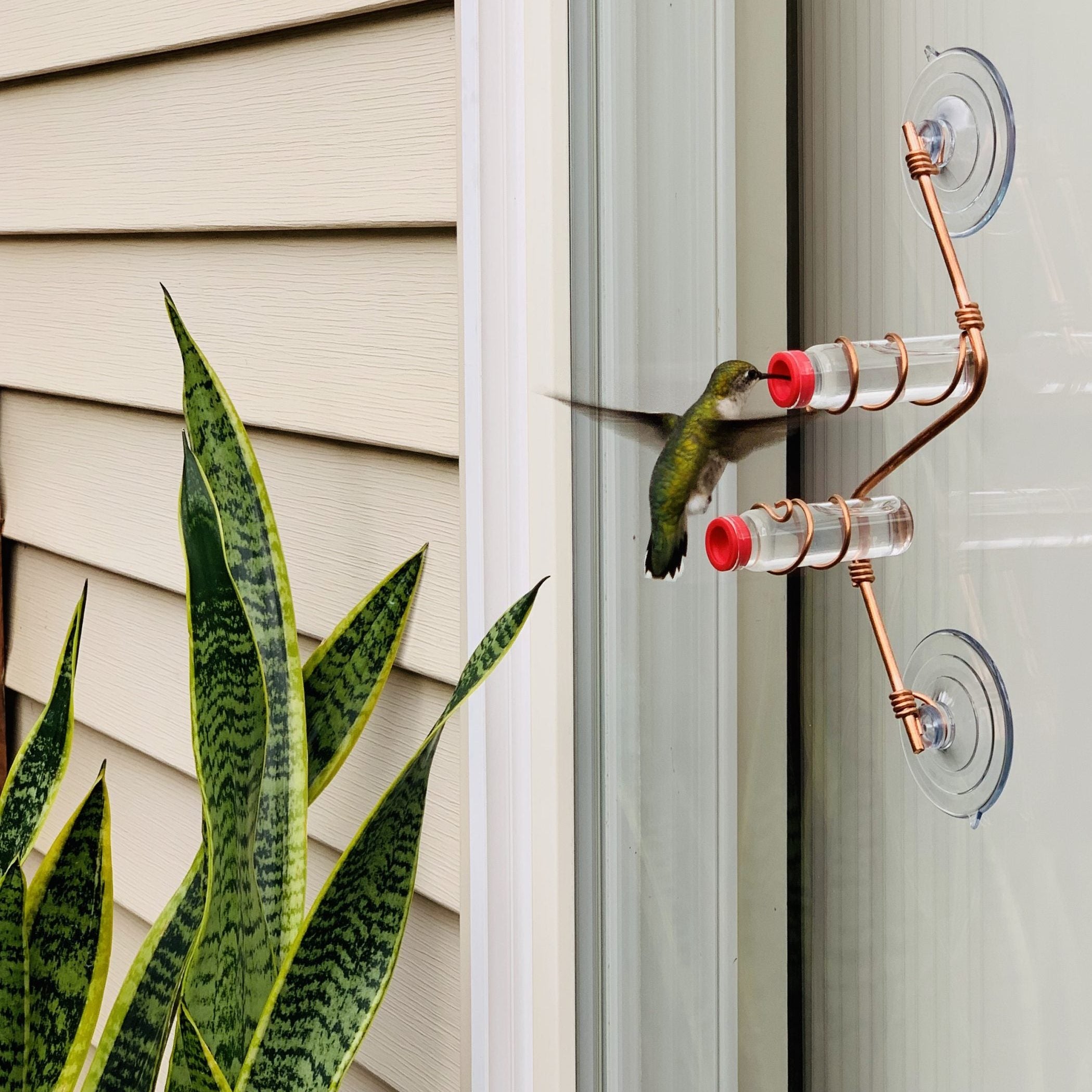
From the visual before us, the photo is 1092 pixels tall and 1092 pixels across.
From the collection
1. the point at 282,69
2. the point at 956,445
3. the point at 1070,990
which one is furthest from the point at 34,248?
A: the point at 1070,990

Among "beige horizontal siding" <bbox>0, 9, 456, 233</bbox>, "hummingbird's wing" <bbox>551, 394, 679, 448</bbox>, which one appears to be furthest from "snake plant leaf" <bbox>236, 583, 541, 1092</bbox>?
"beige horizontal siding" <bbox>0, 9, 456, 233</bbox>

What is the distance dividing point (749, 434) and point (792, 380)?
0.27 ft

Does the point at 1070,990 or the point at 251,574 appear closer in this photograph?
the point at 1070,990

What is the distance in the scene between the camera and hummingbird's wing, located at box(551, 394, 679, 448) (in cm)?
56

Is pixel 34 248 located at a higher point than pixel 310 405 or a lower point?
higher

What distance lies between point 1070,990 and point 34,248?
1.19 metres

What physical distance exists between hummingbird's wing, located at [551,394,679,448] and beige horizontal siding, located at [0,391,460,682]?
140 mm

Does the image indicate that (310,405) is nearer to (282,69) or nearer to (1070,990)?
(282,69)

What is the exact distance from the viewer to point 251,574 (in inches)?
30.2

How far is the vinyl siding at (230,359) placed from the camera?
0.78 m

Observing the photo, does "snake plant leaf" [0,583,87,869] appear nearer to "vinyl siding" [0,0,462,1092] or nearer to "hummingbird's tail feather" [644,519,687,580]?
"vinyl siding" [0,0,462,1092]

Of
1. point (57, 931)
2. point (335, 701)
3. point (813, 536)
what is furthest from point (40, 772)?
point (813, 536)

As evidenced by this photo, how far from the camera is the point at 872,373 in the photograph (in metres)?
0.44

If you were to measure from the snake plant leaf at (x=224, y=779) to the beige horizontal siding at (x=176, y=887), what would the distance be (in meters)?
0.15
